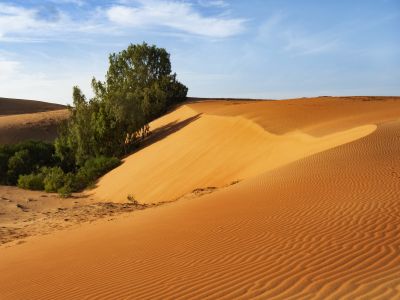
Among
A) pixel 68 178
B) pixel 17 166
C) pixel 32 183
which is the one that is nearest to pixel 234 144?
pixel 68 178

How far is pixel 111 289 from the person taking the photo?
6.46 meters

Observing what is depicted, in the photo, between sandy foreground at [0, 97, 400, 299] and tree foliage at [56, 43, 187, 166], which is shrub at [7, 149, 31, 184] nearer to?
tree foliage at [56, 43, 187, 166]

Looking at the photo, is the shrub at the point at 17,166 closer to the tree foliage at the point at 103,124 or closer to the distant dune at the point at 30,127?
the tree foliage at the point at 103,124

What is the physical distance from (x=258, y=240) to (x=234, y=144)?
573 inches

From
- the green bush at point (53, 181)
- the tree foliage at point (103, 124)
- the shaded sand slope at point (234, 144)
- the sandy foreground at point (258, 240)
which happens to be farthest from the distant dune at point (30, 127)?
the sandy foreground at point (258, 240)

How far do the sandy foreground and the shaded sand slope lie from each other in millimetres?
179

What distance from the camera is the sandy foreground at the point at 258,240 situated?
19.5 feet

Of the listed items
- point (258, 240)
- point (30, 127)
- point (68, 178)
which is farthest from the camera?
point (30, 127)

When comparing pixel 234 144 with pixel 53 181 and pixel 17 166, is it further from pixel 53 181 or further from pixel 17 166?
pixel 17 166

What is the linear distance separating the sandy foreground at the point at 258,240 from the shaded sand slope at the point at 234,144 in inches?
7.1

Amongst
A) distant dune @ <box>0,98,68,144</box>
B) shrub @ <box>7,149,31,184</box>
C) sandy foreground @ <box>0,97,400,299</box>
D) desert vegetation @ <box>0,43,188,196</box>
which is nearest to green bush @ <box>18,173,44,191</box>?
desert vegetation @ <box>0,43,188,196</box>

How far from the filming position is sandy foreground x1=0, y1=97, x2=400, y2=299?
5953 mm

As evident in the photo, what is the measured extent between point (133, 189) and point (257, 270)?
625 inches

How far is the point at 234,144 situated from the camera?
22.3 m
